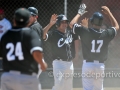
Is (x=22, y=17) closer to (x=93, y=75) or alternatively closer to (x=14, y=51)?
(x=14, y=51)

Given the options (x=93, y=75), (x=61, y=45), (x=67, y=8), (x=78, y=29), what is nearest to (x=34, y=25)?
(x=61, y=45)

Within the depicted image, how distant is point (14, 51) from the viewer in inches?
181

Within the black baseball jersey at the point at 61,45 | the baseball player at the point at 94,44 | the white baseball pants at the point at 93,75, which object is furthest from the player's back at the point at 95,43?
the black baseball jersey at the point at 61,45

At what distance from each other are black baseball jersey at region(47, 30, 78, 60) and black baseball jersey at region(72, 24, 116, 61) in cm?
45

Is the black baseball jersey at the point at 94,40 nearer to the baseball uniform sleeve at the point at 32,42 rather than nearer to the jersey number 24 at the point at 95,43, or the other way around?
the jersey number 24 at the point at 95,43

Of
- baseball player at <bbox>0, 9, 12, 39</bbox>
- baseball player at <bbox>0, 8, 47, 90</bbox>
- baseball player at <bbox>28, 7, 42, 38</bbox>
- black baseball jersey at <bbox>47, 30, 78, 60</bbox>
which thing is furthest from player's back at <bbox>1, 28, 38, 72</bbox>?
baseball player at <bbox>0, 9, 12, 39</bbox>

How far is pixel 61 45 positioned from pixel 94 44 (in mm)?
720

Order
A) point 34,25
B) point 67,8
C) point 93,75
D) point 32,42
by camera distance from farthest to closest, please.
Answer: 1. point 67,8
2. point 34,25
3. point 93,75
4. point 32,42

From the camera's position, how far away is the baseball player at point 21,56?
4.56m

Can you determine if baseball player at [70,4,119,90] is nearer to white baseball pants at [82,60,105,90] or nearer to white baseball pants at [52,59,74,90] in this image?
white baseball pants at [82,60,105,90]

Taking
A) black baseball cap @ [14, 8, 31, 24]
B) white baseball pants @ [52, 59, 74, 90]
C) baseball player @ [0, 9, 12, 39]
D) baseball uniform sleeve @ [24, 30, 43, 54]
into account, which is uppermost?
black baseball cap @ [14, 8, 31, 24]

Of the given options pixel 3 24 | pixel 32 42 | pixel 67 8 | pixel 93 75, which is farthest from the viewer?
pixel 67 8

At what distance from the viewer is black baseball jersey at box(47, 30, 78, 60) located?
670 centimetres

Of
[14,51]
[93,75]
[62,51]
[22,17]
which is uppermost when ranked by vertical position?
[22,17]
